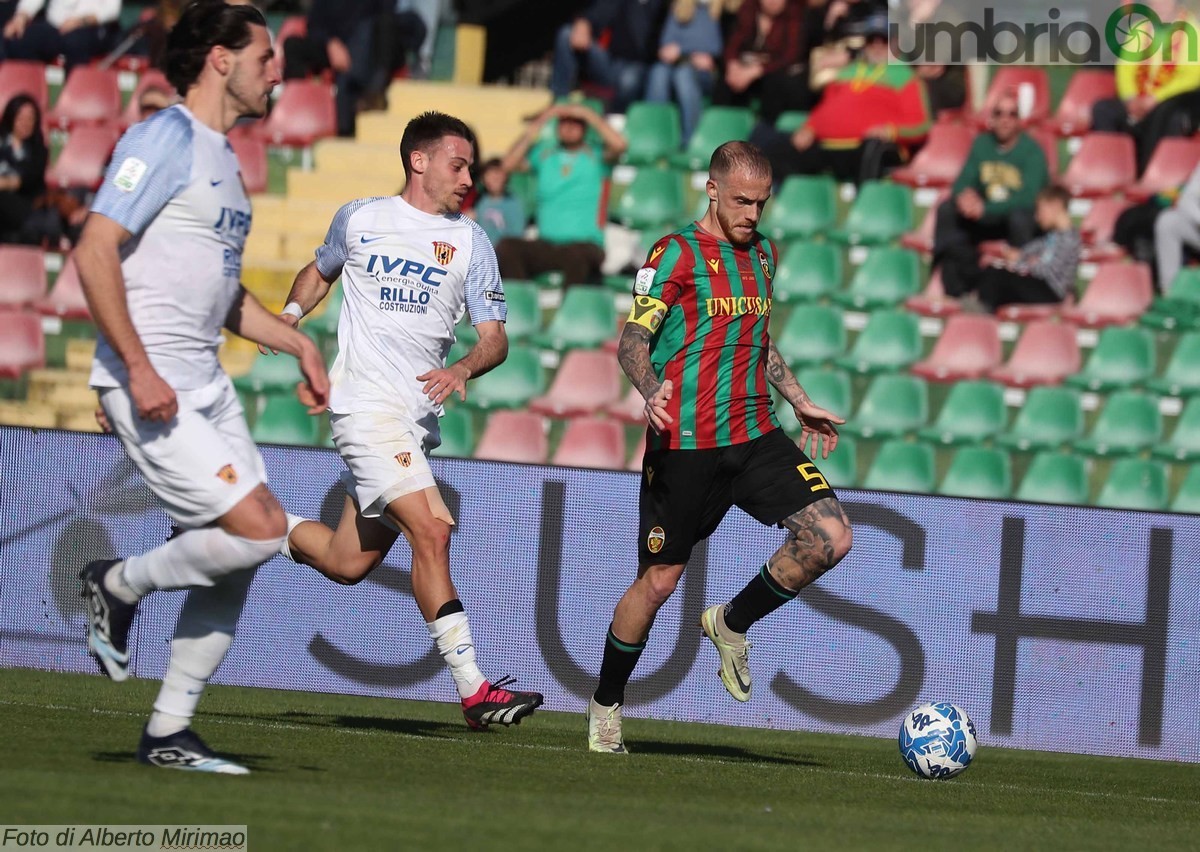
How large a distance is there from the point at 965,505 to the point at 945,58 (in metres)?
6.80

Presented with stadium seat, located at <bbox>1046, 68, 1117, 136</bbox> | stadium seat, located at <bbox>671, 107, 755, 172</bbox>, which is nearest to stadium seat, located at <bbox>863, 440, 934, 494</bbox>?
stadium seat, located at <bbox>671, 107, 755, 172</bbox>

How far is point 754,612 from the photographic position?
286 inches

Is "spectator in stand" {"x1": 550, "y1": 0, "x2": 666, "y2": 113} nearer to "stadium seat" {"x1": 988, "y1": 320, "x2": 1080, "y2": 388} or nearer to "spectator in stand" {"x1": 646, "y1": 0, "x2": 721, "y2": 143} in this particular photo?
"spectator in stand" {"x1": 646, "y1": 0, "x2": 721, "y2": 143}

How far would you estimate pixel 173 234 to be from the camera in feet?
17.6

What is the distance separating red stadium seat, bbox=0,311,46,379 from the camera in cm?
1403

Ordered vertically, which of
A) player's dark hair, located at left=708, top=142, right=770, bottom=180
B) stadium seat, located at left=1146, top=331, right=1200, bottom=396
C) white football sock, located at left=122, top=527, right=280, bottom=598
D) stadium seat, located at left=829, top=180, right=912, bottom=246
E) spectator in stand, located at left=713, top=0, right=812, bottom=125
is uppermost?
spectator in stand, located at left=713, top=0, right=812, bottom=125

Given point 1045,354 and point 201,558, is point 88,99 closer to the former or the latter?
point 1045,354

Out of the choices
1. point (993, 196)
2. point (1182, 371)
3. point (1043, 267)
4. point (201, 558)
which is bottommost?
point (201, 558)

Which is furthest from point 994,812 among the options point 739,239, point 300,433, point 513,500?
point 300,433

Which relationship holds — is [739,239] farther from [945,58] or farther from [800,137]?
[945,58]

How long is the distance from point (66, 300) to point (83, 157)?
2.08m

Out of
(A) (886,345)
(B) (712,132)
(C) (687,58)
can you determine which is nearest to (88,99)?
(C) (687,58)

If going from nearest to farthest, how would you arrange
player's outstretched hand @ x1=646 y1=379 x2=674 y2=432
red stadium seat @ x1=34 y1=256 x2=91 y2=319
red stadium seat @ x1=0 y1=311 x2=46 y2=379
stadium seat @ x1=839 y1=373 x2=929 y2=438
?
player's outstretched hand @ x1=646 y1=379 x2=674 y2=432 < stadium seat @ x1=839 y1=373 x2=929 y2=438 < red stadium seat @ x1=0 y1=311 x2=46 y2=379 < red stadium seat @ x1=34 y1=256 x2=91 y2=319

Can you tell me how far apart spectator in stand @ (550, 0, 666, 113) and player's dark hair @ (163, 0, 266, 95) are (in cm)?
1041
